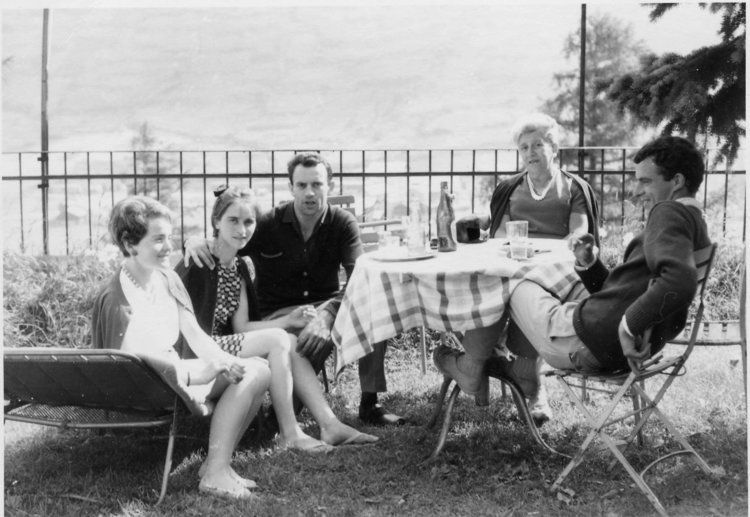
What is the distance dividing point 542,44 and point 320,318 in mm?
21170

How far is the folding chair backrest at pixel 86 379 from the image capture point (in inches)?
119

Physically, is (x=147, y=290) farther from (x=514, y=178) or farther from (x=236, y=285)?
(x=514, y=178)

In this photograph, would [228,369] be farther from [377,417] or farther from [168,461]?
[377,417]

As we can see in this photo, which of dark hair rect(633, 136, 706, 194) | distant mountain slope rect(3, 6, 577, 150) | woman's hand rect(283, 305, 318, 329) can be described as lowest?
woman's hand rect(283, 305, 318, 329)

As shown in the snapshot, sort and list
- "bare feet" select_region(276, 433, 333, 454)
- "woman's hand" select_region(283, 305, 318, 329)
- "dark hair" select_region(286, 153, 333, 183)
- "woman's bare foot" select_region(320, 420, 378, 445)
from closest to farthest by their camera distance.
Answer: "bare feet" select_region(276, 433, 333, 454), "woman's bare foot" select_region(320, 420, 378, 445), "woman's hand" select_region(283, 305, 318, 329), "dark hair" select_region(286, 153, 333, 183)

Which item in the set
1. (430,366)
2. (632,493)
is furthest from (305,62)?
(632,493)

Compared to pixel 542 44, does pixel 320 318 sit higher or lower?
lower

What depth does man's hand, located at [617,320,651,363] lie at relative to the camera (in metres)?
2.98

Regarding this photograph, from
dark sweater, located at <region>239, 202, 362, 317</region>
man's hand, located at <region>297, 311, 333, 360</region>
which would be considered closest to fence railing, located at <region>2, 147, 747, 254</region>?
dark sweater, located at <region>239, 202, 362, 317</region>

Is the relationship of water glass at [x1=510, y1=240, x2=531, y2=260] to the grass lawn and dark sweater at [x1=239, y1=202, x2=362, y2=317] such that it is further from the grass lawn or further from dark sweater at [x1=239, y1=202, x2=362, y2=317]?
dark sweater at [x1=239, y1=202, x2=362, y2=317]

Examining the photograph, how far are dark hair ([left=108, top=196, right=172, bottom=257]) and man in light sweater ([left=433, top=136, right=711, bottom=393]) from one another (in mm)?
1491

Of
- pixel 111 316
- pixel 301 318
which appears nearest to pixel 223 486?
pixel 111 316

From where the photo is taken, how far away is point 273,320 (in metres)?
4.14

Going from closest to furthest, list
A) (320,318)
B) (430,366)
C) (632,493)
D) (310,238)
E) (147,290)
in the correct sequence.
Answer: (632,493), (147,290), (320,318), (310,238), (430,366)
